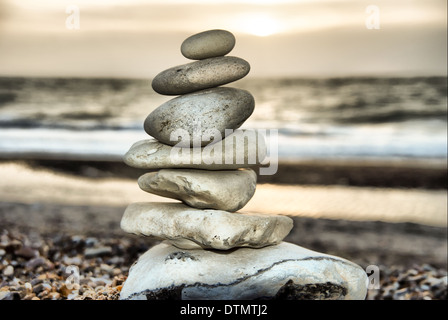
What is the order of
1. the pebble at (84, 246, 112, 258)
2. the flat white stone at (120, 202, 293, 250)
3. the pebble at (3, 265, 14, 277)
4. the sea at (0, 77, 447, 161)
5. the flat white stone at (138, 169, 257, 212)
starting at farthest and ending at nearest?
1. the sea at (0, 77, 447, 161)
2. the pebble at (84, 246, 112, 258)
3. the pebble at (3, 265, 14, 277)
4. the flat white stone at (138, 169, 257, 212)
5. the flat white stone at (120, 202, 293, 250)

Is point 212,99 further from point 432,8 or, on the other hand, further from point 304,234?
point 432,8

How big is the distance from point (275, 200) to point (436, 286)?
5.61ft

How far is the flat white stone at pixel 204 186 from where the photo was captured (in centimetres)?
346

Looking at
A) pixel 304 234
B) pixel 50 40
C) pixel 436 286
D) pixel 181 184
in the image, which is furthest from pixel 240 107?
pixel 50 40

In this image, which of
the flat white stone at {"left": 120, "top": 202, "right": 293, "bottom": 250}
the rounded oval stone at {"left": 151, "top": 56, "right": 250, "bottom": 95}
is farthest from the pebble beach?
the rounded oval stone at {"left": 151, "top": 56, "right": 250, "bottom": 95}

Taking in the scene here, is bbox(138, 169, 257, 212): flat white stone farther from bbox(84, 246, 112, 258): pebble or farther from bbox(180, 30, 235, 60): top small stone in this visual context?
bbox(84, 246, 112, 258): pebble

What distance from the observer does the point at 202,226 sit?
11.1 feet

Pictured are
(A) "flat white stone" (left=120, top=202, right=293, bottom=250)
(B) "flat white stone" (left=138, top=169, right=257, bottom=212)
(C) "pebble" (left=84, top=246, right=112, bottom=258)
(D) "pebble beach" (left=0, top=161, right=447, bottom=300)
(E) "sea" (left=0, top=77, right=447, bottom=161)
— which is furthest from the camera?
(E) "sea" (left=0, top=77, right=447, bottom=161)

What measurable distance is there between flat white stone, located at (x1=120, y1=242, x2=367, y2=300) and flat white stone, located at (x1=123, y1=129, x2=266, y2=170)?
1.93 ft

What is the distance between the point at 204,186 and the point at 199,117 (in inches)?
17.7

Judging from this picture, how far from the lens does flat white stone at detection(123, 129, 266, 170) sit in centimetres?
350

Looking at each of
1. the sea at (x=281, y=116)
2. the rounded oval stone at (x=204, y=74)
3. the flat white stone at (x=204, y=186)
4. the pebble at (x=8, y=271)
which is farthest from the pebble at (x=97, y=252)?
the rounded oval stone at (x=204, y=74)

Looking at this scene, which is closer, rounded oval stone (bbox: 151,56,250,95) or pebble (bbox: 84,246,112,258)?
rounded oval stone (bbox: 151,56,250,95)

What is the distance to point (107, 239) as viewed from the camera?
5387 mm
